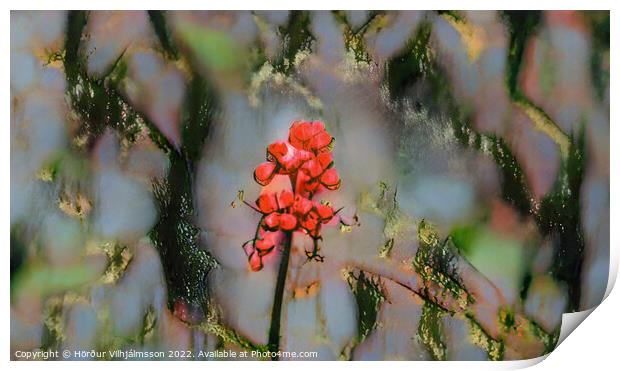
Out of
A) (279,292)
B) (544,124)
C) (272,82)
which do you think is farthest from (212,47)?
(544,124)

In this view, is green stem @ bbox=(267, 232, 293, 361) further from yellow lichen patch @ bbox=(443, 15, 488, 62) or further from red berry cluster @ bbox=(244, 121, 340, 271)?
yellow lichen patch @ bbox=(443, 15, 488, 62)

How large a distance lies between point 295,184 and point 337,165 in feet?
0.29

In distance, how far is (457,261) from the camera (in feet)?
4.99

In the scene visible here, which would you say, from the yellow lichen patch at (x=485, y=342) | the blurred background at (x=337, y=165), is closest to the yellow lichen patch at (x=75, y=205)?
the blurred background at (x=337, y=165)

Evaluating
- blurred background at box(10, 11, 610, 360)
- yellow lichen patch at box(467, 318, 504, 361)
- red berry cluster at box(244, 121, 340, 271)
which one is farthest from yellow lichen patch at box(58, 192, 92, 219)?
yellow lichen patch at box(467, 318, 504, 361)

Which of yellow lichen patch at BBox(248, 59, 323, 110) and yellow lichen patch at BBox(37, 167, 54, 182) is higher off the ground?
yellow lichen patch at BBox(248, 59, 323, 110)

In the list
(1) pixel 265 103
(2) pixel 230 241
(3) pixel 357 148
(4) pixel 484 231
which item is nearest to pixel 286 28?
(1) pixel 265 103

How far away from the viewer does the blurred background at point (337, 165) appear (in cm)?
149

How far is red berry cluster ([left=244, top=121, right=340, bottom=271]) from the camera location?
1.50 meters

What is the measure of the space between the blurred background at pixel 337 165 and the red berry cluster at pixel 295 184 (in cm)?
2

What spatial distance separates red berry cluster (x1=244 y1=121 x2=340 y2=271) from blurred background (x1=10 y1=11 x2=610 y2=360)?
0.02 meters

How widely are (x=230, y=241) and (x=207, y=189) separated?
0.11 meters

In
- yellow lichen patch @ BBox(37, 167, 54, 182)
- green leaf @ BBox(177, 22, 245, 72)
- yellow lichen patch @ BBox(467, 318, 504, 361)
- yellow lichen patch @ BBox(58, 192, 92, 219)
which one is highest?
Answer: green leaf @ BBox(177, 22, 245, 72)
